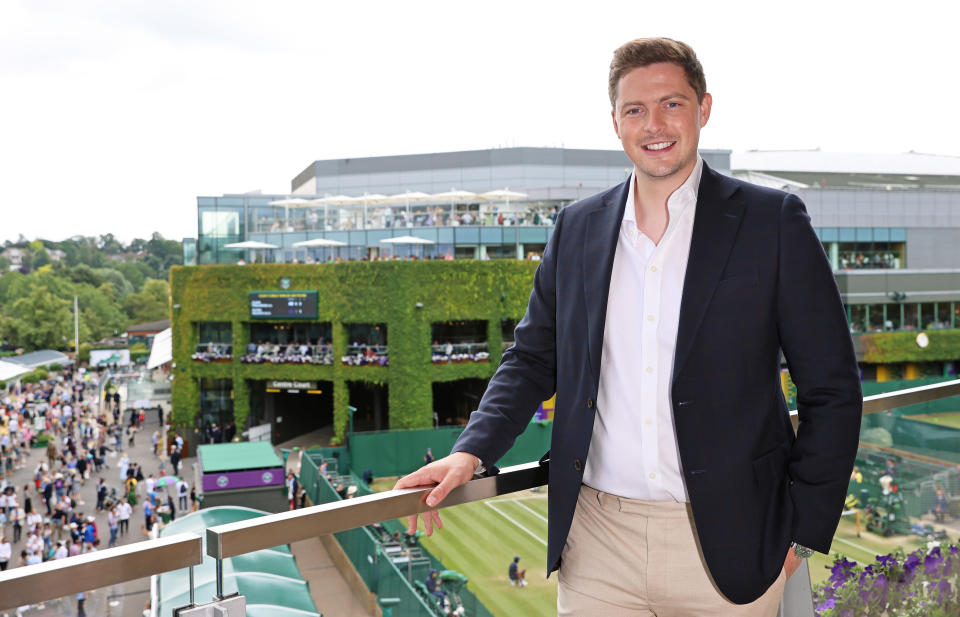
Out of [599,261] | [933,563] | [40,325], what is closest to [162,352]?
[40,325]

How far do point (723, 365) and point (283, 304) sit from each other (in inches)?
1338

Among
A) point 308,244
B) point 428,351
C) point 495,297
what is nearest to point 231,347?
point 308,244

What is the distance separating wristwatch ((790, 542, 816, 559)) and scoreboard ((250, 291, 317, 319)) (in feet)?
108

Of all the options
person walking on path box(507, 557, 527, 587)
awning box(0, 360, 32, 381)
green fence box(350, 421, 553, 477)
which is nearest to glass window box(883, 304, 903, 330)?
green fence box(350, 421, 553, 477)

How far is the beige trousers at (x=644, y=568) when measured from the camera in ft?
6.58

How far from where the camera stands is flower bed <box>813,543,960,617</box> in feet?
10.2

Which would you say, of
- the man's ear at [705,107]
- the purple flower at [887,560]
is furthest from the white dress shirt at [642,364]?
the purple flower at [887,560]

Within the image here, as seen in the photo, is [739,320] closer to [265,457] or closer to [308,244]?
[265,457]

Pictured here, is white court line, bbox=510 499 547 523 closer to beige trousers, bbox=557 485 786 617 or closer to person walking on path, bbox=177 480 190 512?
beige trousers, bbox=557 485 786 617

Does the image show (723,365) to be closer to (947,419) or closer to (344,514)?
(344,514)

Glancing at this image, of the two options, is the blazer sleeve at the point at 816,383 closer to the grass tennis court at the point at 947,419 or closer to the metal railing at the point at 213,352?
the grass tennis court at the point at 947,419

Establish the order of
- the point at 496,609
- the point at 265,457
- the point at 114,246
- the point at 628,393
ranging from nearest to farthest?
the point at 628,393, the point at 496,609, the point at 265,457, the point at 114,246

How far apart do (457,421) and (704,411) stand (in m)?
34.0

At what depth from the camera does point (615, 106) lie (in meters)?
2.19
